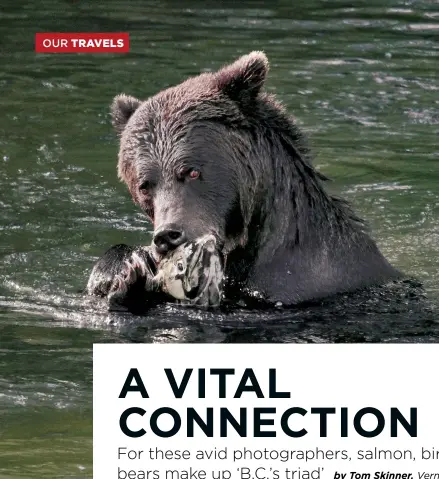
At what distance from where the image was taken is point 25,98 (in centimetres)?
1402

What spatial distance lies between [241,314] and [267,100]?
1322 millimetres

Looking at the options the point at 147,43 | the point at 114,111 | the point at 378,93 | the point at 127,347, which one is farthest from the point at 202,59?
the point at 127,347

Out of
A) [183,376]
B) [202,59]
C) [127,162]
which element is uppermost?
[202,59]

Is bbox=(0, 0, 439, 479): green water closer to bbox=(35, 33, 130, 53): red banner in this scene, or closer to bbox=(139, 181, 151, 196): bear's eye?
bbox=(35, 33, 130, 53): red banner

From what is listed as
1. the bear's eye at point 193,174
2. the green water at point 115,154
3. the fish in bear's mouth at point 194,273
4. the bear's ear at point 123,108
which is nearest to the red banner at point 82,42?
the green water at point 115,154

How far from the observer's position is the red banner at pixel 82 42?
15953 millimetres

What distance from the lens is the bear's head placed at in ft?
25.0

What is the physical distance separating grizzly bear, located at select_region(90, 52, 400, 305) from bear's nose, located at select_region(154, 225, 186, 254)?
0.13 metres

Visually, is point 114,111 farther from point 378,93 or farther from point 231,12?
point 231,12

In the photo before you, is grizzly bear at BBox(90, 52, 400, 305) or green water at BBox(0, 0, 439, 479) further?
grizzly bear at BBox(90, 52, 400, 305)

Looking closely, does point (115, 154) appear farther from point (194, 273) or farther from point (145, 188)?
point (194, 273)

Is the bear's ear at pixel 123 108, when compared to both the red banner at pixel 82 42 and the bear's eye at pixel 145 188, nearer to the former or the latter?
the bear's eye at pixel 145 188

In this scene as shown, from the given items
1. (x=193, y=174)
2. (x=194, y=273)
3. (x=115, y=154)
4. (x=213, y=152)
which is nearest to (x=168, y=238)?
(x=194, y=273)

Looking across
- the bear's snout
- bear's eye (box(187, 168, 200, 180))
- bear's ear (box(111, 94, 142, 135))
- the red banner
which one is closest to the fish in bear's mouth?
the bear's snout
